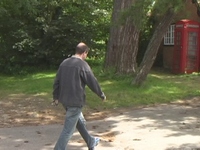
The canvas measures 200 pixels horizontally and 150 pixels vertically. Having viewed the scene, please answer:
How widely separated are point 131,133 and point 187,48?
1125 cm

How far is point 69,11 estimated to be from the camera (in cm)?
2103

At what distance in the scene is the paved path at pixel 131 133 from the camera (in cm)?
665

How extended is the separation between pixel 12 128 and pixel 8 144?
1.20 metres

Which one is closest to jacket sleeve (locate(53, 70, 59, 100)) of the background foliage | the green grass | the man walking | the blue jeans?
the man walking

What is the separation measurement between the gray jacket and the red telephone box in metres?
12.7


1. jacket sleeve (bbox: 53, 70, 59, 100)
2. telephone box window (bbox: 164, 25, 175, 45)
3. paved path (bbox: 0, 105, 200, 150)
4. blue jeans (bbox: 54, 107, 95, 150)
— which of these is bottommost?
paved path (bbox: 0, 105, 200, 150)

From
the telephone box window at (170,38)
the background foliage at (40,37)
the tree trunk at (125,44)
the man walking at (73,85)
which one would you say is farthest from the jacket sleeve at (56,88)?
the telephone box window at (170,38)

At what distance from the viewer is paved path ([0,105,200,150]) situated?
6648 mm

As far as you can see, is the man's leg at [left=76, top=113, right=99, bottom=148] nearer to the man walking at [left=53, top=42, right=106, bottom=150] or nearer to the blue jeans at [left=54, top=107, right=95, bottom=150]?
the blue jeans at [left=54, top=107, right=95, bottom=150]

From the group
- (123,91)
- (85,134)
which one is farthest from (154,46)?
(85,134)

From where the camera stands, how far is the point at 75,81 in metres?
5.63

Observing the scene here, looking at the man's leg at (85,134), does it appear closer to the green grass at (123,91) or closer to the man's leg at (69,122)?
the man's leg at (69,122)

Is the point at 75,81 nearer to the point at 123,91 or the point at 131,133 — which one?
the point at 131,133

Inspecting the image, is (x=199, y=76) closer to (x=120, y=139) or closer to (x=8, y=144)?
(x=120, y=139)
